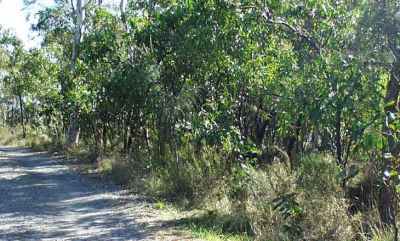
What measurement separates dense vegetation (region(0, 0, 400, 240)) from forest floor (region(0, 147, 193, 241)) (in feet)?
3.15

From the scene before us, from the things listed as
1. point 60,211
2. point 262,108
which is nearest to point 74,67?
point 262,108

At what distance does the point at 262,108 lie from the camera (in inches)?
497

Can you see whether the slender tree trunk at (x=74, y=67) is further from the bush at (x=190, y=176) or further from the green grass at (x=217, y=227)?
A: the green grass at (x=217, y=227)

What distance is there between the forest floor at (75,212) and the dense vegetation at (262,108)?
0.96 meters

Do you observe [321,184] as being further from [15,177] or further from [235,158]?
[15,177]

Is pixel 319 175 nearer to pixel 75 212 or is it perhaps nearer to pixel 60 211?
pixel 75 212

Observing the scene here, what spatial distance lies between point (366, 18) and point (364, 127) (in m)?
2.80

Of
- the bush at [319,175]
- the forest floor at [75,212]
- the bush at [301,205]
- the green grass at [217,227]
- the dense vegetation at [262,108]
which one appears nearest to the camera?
the dense vegetation at [262,108]

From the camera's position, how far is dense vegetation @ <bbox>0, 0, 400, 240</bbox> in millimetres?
6953

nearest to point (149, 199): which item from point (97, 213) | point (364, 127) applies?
point (97, 213)

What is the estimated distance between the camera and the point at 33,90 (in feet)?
119

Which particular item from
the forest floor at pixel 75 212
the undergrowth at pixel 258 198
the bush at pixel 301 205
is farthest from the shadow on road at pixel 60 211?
the bush at pixel 301 205

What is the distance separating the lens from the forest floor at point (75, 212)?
8672 mm

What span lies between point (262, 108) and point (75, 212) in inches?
194
